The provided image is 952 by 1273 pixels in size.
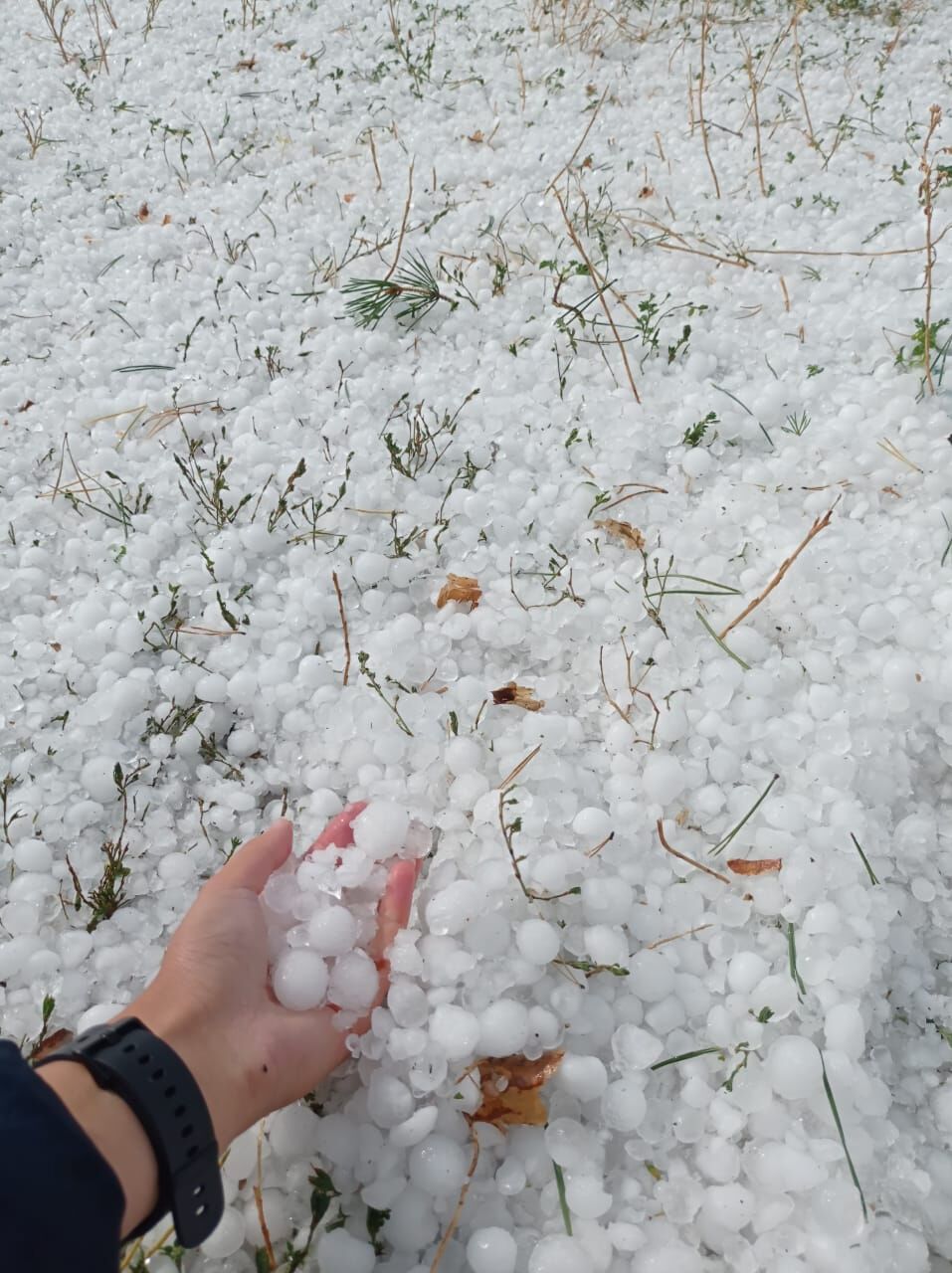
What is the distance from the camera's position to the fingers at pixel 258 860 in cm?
129

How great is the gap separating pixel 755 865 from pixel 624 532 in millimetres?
841

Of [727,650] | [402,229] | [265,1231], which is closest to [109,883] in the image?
[265,1231]

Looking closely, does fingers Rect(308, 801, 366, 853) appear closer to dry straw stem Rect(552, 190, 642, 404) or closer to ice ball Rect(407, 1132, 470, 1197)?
ice ball Rect(407, 1132, 470, 1197)

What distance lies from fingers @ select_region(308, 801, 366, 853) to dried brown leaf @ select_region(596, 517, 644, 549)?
0.91m

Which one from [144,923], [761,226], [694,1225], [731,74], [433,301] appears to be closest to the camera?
[694,1225]

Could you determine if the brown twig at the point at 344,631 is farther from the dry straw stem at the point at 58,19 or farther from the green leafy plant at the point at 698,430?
the dry straw stem at the point at 58,19

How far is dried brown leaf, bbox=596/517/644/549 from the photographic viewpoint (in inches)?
76.7

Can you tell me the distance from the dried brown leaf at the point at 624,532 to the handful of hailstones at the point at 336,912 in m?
0.87

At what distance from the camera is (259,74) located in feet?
11.3

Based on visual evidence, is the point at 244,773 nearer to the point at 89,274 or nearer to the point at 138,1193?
the point at 138,1193

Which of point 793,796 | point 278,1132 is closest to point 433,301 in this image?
point 793,796

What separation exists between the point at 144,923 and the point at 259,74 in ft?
11.7

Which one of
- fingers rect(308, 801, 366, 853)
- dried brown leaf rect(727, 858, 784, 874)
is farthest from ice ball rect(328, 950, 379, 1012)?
dried brown leaf rect(727, 858, 784, 874)

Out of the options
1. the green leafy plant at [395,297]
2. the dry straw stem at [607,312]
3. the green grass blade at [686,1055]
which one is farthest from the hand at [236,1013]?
the green leafy plant at [395,297]
